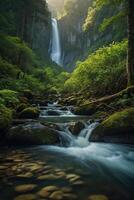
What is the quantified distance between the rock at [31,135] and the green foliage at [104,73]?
6473mm

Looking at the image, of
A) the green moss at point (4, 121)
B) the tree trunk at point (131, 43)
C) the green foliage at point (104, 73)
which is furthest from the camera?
the green foliage at point (104, 73)

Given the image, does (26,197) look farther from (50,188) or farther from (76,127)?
(76,127)

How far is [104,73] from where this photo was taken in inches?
631

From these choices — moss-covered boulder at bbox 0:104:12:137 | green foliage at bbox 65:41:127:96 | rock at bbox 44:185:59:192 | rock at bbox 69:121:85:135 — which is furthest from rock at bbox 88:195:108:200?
green foliage at bbox 65:41:127:96

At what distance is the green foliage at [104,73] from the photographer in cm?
1430

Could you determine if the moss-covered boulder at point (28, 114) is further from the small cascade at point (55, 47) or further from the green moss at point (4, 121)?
the small cascade at point (55, 47)

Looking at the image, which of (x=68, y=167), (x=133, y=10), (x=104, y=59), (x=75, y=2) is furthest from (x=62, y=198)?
(x=75, y=2)

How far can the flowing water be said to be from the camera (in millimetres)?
4152

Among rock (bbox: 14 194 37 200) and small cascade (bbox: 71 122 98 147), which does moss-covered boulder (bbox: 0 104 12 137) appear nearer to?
small cascade (bbox: 71 122 98 147)

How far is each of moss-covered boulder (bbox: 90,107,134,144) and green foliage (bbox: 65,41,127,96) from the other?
19.0ft

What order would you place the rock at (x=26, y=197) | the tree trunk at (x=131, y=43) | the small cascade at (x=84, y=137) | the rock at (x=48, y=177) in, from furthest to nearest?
the tree trunk at (x=131, y=43), the small cascade at (x=84, y=137), the rock at (x=48, y=177), the rock at (x=26, y=197)

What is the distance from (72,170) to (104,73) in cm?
1124

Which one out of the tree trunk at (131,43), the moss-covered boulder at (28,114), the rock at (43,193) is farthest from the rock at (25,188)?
the tree trunk at (131,43)

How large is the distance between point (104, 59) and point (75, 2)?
204 ft
